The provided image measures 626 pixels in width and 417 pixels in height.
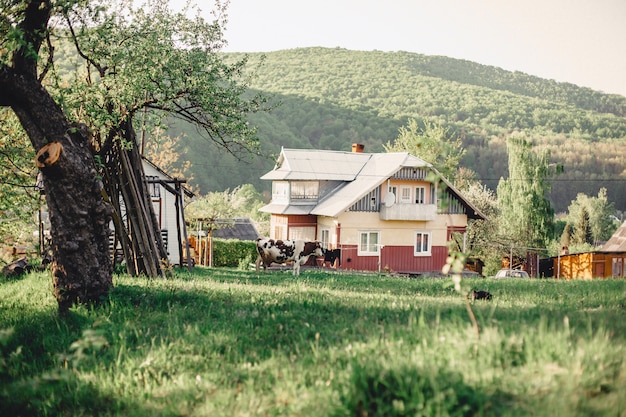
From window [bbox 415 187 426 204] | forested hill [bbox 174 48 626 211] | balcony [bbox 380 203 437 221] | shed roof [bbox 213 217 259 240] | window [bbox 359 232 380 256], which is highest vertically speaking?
forested hill [bbox 174 48 626 211]

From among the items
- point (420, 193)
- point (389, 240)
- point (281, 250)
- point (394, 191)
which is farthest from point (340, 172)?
point (281, 250)

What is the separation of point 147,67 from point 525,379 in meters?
12.1

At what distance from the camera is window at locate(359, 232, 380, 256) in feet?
144

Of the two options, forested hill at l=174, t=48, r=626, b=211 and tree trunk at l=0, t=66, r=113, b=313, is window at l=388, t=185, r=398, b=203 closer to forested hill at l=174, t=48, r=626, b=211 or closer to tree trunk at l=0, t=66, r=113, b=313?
tree trunk at l=0, t=66, r=113, b=313

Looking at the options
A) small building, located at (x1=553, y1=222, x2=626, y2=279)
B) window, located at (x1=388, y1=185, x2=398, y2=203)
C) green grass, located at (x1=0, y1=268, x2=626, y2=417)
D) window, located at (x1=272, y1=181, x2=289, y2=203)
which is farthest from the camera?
window, located at (x1=272, y1=181, x2=289, y2=203)

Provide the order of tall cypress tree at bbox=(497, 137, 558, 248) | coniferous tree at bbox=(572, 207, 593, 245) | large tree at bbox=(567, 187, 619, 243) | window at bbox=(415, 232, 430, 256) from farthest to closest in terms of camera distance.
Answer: large tree at bbox=(567, 187, 619, 243) < coniferous tree at bbox=(572, 207, 593, 245) < tall cypress tree at bbox=(497, 137, 558, 248) < window at bbox=(415, 232, 430, 256)

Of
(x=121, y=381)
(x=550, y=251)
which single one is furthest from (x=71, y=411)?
(x=550, y=251)

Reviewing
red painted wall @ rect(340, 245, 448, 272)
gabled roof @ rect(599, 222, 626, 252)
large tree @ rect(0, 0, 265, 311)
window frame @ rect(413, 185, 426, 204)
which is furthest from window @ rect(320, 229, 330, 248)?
large tree @ rect(0, 0, 265, 311)

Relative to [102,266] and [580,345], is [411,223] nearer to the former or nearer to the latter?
[102,266]

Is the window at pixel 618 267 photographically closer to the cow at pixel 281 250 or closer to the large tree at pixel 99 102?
the cow at pixel 281 250

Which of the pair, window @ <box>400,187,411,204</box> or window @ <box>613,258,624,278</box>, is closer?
window @ <box>613,258,624,278</box>

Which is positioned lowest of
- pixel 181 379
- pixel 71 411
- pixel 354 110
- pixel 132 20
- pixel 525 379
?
pixel 71 411

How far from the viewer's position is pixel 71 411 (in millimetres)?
6293

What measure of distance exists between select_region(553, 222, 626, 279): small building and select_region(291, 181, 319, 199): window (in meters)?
19.3
